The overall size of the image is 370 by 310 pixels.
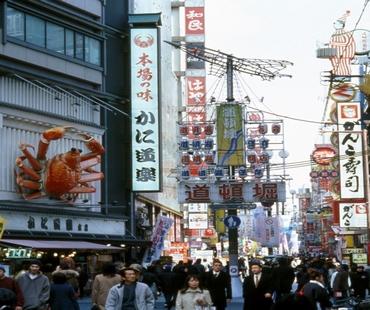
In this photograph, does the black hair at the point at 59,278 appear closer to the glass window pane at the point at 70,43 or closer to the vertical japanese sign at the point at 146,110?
the glass window pane at the point at 70,43

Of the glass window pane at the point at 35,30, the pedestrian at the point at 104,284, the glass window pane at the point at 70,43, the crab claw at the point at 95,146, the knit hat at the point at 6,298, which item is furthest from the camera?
the glass window pane at the point at 70,43

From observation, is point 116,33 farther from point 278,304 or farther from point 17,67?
point 278,304

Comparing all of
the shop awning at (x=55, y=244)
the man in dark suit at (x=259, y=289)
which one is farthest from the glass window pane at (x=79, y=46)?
the man in dark suit at (x=259, y=289)

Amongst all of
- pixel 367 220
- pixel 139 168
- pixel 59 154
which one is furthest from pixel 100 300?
pixel 367 220

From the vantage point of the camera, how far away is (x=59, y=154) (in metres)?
37.2

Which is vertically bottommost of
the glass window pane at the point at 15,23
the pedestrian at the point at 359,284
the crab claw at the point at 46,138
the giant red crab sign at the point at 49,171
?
the pedestrian at the point at 359,284

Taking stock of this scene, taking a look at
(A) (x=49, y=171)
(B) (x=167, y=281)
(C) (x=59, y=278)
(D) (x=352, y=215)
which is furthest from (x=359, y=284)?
(D) (x=352, y=215)

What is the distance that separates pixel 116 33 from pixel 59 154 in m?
9.90

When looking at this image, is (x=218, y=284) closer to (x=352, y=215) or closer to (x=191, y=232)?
(x=352, y=215)

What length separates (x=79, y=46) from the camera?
135 feet

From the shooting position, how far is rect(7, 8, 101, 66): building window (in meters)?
36.5

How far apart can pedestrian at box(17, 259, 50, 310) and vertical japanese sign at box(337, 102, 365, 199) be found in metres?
36.4

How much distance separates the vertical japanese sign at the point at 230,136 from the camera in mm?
40406

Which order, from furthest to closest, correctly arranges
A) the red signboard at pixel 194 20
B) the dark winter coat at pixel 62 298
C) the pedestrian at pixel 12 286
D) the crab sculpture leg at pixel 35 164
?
the red signboard at pixel 194 20, the crab sculpture leg at pixel 35 164, the dark winter coat at pixel 62 298, the pedestrian at pixel 12 286
